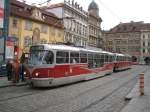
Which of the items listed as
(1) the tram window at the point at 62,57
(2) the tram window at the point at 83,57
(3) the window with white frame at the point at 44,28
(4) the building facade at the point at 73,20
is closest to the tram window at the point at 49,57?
(1) the tram window at the point at 62,57

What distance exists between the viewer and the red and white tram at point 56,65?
17.6 meters

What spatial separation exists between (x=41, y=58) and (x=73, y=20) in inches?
1858

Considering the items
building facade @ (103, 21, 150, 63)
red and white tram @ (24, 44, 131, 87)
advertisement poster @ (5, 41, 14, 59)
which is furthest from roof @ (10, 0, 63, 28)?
building facade @ (103, 21, 150, 63)

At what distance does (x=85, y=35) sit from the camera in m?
74.2

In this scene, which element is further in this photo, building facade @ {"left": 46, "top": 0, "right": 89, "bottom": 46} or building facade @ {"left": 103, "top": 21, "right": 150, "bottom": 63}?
building facade @ {"left": 103, "top": 21, "right": 150, "bottom": 63}

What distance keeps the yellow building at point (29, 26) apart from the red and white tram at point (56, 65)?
17961 millimetres

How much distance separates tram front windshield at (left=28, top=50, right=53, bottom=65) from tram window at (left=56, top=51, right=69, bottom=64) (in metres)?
0.71

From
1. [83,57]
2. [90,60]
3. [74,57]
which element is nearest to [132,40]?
[90,60]

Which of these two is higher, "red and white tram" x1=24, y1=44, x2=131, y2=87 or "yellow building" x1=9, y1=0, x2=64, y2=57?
"yellow building" x1=9, y1=0, x2=64, y2=57

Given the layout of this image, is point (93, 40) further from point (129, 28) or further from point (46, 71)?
point (46, 71)

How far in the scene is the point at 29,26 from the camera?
150 ft

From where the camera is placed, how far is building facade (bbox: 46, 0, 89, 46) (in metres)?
60.0

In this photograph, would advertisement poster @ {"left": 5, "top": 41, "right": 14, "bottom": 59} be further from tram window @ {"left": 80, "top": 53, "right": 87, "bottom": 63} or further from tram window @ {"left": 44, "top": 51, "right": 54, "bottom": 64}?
tram window @ {"left": 44, "top": 51, "right": 54, "bottom": 64}

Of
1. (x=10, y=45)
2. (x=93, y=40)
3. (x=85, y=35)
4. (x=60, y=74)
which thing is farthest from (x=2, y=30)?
(x=93, y=40)
